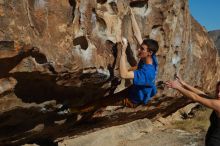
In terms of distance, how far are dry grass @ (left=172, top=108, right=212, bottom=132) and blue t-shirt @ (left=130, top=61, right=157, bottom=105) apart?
610 centimetres

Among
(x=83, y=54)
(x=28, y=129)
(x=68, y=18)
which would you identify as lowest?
(x=28, y=129)

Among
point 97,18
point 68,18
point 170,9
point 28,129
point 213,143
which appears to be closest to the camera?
point 213,143

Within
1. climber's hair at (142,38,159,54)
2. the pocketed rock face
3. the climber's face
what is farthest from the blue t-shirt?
the pocketed rock face

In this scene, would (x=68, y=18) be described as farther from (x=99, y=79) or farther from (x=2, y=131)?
(x=2, y=131)

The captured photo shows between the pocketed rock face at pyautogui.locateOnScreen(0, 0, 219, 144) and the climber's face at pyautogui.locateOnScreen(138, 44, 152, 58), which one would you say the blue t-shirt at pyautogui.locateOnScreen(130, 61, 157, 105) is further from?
the pocketed rock face at pyautogui.locateOnScreen(0, 0, 219, 144)

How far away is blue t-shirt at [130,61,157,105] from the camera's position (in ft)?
22.4

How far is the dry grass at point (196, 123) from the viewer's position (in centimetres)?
1320

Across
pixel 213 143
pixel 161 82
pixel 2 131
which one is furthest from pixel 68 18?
pixel 161 82

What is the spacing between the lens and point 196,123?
550 inches

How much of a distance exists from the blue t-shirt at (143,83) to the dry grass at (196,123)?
6098mm

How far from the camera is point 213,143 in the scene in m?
6.03

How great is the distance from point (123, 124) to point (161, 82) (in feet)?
7.61

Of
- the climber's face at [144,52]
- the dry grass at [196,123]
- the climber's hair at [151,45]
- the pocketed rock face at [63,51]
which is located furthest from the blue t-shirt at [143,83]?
the dry grass at [196,123]

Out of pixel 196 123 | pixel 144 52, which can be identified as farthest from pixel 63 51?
pixel 196 123
